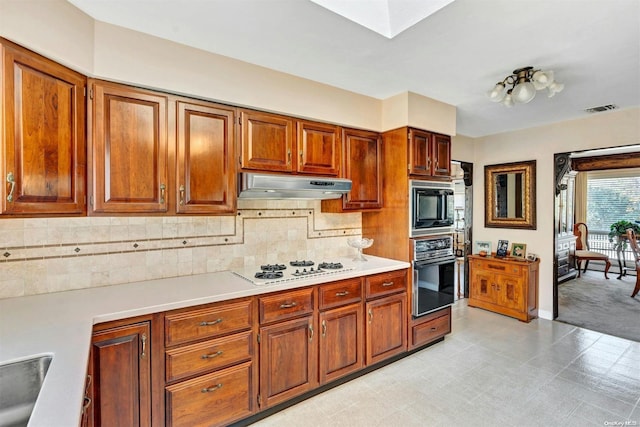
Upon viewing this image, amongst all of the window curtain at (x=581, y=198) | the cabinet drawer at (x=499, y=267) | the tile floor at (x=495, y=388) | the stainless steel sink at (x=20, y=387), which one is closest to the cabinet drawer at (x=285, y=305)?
the tile floor at (x=495, y=388)

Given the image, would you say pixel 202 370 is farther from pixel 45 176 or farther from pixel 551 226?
pixel 551 226

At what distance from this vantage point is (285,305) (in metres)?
2.19

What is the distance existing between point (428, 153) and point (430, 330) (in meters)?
1.83

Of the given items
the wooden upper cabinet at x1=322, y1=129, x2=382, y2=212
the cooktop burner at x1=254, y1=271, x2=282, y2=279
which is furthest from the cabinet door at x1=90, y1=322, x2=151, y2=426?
the wooden upper cabinet at x1=322, y1=129, x2=382, y2=212

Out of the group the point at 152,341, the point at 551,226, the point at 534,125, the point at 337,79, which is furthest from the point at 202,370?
the point at 534,125

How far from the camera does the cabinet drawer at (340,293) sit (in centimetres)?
238

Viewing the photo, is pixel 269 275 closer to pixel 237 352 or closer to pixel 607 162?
pixel 237 352

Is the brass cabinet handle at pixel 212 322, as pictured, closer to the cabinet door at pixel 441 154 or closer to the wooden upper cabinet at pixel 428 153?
the wooden upper cabinet at pixel 428 153

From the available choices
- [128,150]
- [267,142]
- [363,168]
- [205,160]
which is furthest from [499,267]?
[128,150]

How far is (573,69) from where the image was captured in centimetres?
244

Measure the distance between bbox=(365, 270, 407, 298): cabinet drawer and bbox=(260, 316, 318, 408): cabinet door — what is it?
649mm

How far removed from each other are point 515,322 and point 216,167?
4043 millimetres

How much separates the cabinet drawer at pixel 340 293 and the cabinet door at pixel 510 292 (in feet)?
8.53

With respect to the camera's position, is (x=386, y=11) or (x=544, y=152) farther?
(x=544, y=152)
